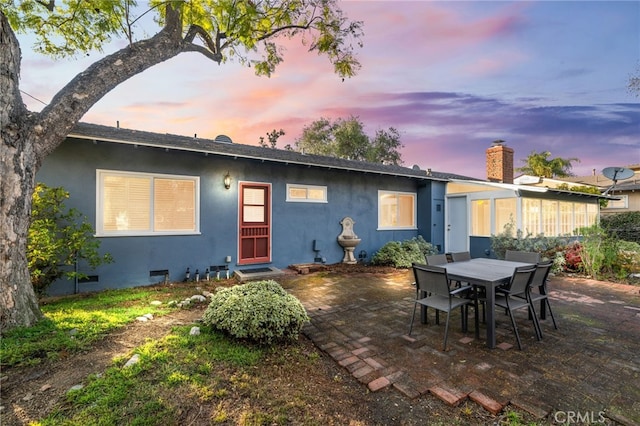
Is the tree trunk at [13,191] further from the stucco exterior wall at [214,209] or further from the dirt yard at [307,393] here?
the stucco exterior wall at [214,209]

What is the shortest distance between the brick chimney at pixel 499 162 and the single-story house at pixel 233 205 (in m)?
2.21

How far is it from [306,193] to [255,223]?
5.76 ft

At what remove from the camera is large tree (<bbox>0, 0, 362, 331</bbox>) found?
11.2 feet

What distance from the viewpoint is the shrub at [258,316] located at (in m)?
3.16

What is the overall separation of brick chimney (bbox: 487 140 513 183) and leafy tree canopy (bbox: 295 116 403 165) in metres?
12.7

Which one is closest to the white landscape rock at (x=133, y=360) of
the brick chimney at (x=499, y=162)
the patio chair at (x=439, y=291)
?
the patio chair at (x=439, y=291)

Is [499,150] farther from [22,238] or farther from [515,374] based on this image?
[22,238]

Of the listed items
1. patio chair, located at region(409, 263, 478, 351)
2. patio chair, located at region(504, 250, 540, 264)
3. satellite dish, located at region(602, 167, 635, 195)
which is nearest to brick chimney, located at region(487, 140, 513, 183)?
satellite dish, located at region(602, 167, 635, 195)

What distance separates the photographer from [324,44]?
22.8ft

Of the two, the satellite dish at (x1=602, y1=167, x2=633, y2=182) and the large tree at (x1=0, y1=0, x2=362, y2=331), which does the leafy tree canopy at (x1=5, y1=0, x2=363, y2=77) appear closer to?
the large tree at (x1=0, y1=0, x2=362, y2=331)

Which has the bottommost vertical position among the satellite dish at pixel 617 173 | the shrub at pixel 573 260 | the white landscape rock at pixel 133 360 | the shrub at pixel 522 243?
the white landscape rock at pixel 133 360

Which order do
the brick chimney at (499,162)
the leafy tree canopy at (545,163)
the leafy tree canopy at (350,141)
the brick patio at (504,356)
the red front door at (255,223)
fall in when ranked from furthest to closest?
1. the leafy tree canopy at (350,141)
2. the leafy tree canopy at (545,163)
3. the brick chimney at (499,162)
4. the red front door at (255,223)
5. the brick patio at (504,356)

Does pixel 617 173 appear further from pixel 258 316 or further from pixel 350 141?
pixel 350 141

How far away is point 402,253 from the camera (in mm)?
9016
